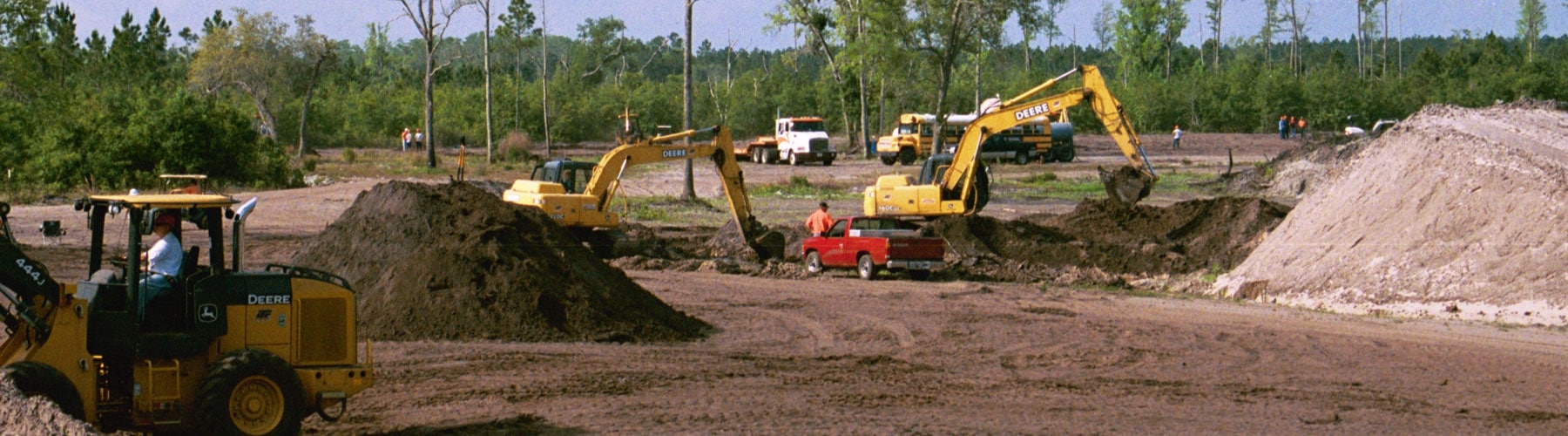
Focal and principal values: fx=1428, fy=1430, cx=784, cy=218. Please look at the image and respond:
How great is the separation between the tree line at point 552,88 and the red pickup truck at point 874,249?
70.4ft

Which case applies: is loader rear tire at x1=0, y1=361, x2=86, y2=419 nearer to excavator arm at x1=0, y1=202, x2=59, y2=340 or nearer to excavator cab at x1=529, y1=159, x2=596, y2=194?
excavator arm at x1=0, y1=202, x2=59, y2=340

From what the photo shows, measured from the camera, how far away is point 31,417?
905cm

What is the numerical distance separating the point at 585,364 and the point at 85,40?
103 metres

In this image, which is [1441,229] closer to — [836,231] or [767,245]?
[836,231]

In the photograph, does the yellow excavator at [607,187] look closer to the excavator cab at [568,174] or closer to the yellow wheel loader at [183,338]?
the excavator cab at [568,174]

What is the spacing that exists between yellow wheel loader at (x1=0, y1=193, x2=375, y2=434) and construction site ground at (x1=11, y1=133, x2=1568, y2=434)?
49.7 inches

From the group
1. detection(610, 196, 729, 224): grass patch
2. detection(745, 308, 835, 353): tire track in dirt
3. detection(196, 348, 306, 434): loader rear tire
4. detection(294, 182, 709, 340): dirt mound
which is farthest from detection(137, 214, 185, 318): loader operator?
detection(610, 196, 729, 224): grass patch

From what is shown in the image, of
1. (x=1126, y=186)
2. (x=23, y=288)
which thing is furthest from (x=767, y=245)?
(x=23, y=288)

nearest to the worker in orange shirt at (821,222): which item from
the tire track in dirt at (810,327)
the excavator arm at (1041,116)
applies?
the excavator arm at (1041,116)

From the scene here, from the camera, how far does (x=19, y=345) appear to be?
31.1 feet

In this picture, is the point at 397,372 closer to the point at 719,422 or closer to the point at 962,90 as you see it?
the point at 719,422

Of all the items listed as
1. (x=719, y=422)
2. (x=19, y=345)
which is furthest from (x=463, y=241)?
(x=19, y=345)

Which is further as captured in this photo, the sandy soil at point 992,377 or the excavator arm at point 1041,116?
the excavator arm at point 1041,116

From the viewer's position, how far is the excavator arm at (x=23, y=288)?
29.5 ft
